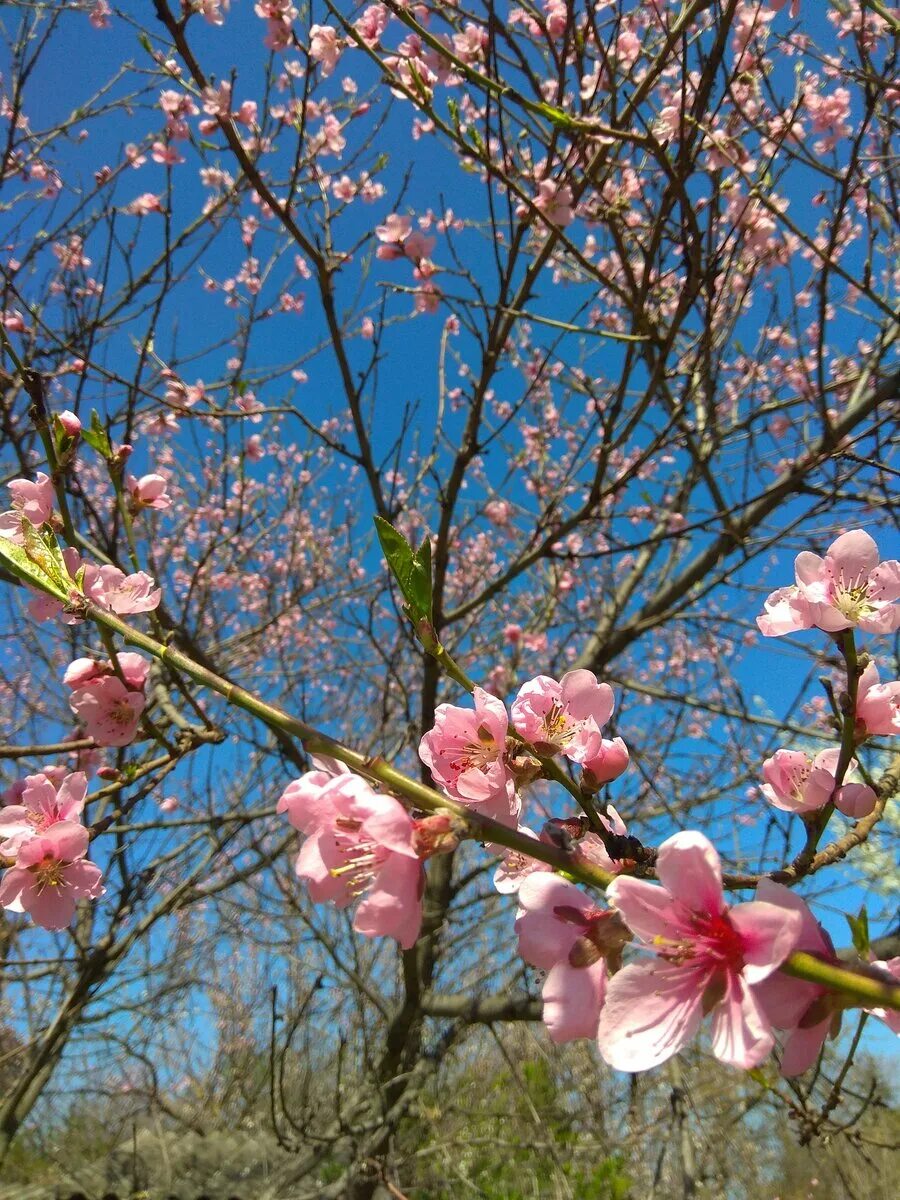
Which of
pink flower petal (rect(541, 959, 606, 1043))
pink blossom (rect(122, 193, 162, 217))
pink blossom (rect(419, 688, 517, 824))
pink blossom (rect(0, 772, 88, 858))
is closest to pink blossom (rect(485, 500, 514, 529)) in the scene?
pink blossom (rect(122, 193, 162, 217))

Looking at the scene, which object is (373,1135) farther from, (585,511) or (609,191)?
(609,191)

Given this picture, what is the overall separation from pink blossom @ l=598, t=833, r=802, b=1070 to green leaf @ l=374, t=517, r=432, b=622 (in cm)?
36

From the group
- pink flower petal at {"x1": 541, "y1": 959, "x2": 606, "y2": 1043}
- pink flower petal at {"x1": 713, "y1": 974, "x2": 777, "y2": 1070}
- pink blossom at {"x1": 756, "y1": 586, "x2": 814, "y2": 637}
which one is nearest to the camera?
pink flower petal at {"x1": 713, "y1": 974, "x2": 777, "y2": 1070}

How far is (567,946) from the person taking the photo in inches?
32.7

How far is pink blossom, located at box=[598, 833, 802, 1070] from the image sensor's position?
72 centimetres

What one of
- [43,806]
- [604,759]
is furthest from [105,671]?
[604,759]

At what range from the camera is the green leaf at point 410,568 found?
0.84m

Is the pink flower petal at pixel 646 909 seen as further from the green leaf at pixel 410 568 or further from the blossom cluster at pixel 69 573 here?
the blossom cluster at pixel 69 573

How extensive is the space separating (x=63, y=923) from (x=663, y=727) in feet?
18.7

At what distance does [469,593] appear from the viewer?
705 centimetres

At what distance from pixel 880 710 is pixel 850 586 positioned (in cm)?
18

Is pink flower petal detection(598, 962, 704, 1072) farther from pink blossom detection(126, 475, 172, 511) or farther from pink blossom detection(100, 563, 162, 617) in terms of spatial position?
pink blossom detection(126, 475, 172, 511)

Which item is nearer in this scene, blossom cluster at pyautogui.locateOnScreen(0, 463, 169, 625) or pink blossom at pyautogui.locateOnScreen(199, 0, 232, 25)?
blossom cluster at pyautogui.locateOnScreen(0, 463, 169, 625)

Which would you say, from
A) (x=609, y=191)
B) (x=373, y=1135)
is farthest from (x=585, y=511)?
(x=373, y=1135)
